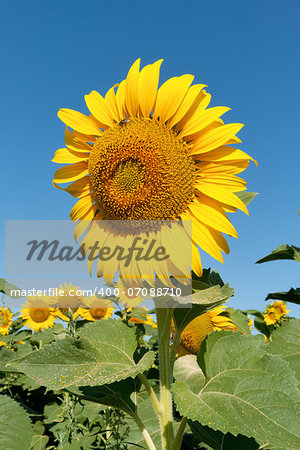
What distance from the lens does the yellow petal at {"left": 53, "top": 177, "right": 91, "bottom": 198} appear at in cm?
244

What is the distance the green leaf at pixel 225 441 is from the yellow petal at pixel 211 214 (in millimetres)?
927

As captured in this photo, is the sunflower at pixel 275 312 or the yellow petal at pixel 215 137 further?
the sunflower at pixel 275 312

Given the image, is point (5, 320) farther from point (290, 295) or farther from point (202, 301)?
point (202, 301)

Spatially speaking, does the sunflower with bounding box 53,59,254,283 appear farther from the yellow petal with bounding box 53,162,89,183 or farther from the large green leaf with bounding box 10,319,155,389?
the large green leaf with bounding box 10,319,155,389

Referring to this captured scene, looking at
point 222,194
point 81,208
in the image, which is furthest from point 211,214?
point 81,208

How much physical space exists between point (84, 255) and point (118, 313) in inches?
118

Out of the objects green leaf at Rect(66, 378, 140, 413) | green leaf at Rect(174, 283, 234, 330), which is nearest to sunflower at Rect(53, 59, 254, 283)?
green leaf at Rect(174, 283, 234, 330)

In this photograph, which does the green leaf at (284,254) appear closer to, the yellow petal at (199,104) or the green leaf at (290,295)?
the green leaf at (290,295)

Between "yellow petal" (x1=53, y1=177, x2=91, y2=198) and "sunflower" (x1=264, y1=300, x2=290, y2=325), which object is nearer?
"yellow petal" (x1=53, y1=177, x2=91, y2=198)

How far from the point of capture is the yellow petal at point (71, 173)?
7.97 feet

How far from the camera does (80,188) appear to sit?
2459 millimetres

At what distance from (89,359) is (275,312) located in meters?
5.32

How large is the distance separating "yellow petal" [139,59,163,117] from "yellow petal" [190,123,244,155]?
32 cm

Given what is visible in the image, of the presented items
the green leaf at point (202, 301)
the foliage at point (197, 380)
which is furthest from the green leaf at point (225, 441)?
the green leaf at point (202, 301)
